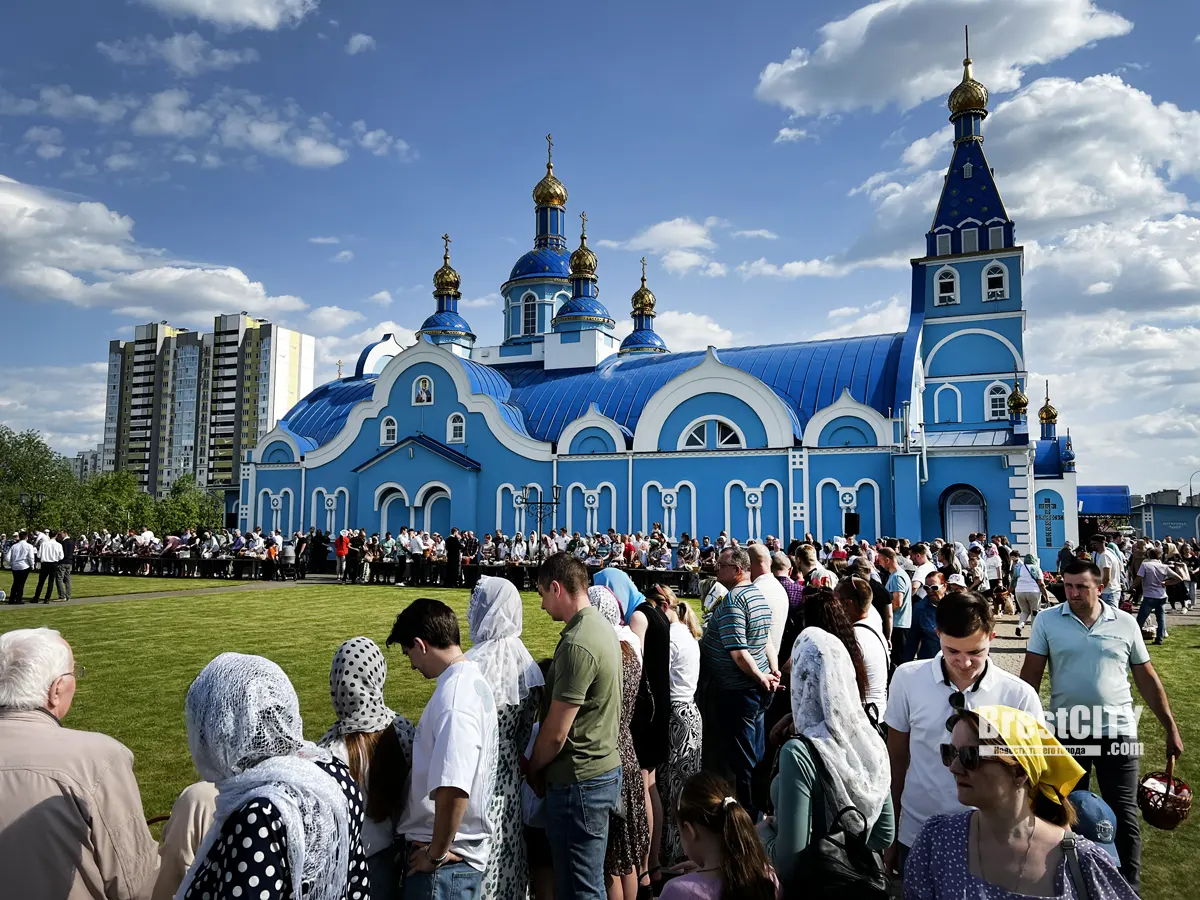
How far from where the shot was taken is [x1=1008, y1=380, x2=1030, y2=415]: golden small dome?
29.0 meters

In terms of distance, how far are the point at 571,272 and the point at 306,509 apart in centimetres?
1706

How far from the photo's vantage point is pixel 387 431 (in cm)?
3359

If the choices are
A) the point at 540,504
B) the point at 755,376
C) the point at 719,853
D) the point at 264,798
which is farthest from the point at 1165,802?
the point at 540,504

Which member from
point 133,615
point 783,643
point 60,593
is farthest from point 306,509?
point 783,643

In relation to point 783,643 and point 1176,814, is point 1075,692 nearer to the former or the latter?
point 1176,814

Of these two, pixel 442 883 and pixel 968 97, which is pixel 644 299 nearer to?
pixel 968 97

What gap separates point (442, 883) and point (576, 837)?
2.64 ft

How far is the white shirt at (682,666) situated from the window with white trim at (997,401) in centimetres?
2954

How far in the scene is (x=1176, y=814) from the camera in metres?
3.97


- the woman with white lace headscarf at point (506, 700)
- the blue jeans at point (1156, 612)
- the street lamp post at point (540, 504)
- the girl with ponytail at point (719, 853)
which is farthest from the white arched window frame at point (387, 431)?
the girl with ponytail at point (719, 853)

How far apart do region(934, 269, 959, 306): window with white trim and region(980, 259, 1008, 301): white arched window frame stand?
3.22 ft

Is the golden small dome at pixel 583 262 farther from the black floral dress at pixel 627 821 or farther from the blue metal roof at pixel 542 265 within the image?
the black floral dress at pixel 627 821

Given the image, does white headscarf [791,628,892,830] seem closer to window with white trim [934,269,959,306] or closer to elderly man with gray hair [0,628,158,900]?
elderly man with gray hair [0,628,158,900]

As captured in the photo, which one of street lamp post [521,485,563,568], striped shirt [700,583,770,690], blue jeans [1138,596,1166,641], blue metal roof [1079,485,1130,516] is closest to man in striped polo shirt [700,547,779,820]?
striped shirt [700,583,770,690]
